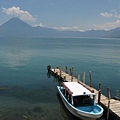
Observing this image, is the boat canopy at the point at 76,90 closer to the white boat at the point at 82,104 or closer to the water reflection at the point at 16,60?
the white boat at the point at 82,104

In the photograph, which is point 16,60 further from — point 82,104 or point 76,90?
point 82,104

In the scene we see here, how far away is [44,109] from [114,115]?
33.3 ft

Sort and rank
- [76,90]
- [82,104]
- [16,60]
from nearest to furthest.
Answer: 1. [82,104]
2. [76,90]
3. [16,60]

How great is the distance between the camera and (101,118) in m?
25.8

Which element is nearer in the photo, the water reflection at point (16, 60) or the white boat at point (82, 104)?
the white boat at point (82, 104)

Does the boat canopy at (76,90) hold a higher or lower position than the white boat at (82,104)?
higher

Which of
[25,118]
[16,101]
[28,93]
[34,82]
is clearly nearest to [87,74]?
[34,82]

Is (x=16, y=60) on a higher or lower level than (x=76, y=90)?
higher

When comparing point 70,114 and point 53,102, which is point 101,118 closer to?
point 70,114

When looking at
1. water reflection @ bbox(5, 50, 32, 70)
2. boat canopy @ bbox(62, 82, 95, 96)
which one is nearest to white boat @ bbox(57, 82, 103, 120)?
boat canopy @ bbox(62, 82, 95, 96)

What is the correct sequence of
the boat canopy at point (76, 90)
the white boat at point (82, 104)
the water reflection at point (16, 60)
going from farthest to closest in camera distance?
the water reflection at point (16, 60), the boat canopy at point (76, 90), the white boat at point (82, 104)

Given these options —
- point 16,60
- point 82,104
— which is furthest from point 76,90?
point 16,60

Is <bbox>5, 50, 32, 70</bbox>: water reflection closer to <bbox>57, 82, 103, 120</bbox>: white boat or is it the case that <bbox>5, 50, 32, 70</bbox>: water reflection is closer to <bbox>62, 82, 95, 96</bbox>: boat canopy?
<bbox>62, 82, 95, 96</bbox>: boat canopy

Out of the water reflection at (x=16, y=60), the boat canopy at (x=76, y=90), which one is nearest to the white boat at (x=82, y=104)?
the boat canopy at (x=76, y=90)
